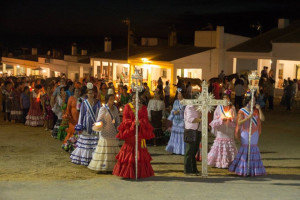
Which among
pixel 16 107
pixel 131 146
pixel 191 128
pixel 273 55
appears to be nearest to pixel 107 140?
pixel 131 146

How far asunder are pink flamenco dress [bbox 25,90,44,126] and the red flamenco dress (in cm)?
835

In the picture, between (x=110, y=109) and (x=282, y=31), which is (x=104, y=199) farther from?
(x=282, y=31)

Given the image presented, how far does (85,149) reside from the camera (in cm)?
1027

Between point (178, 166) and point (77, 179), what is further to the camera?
point (178, 166)

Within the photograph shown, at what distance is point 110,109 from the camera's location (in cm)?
947

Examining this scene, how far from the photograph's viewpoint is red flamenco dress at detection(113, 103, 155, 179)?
8766 millimetres

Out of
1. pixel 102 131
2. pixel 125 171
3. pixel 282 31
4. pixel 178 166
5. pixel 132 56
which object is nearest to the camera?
pixel 125 171

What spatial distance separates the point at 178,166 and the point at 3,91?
10.9m

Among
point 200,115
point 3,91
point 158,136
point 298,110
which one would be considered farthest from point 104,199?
point 298,110

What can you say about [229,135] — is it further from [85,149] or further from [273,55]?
[273,55]

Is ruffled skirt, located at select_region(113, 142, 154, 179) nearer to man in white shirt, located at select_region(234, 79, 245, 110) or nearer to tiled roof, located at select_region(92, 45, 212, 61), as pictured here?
man in white shirt, located at select_region(234, 79, 245, 110)

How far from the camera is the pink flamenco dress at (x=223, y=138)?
10250 millimetres

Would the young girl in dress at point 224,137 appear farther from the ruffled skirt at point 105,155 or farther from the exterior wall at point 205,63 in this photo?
the exterior wall at point 205,63

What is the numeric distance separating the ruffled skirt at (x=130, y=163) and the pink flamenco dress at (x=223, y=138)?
1.96 m
